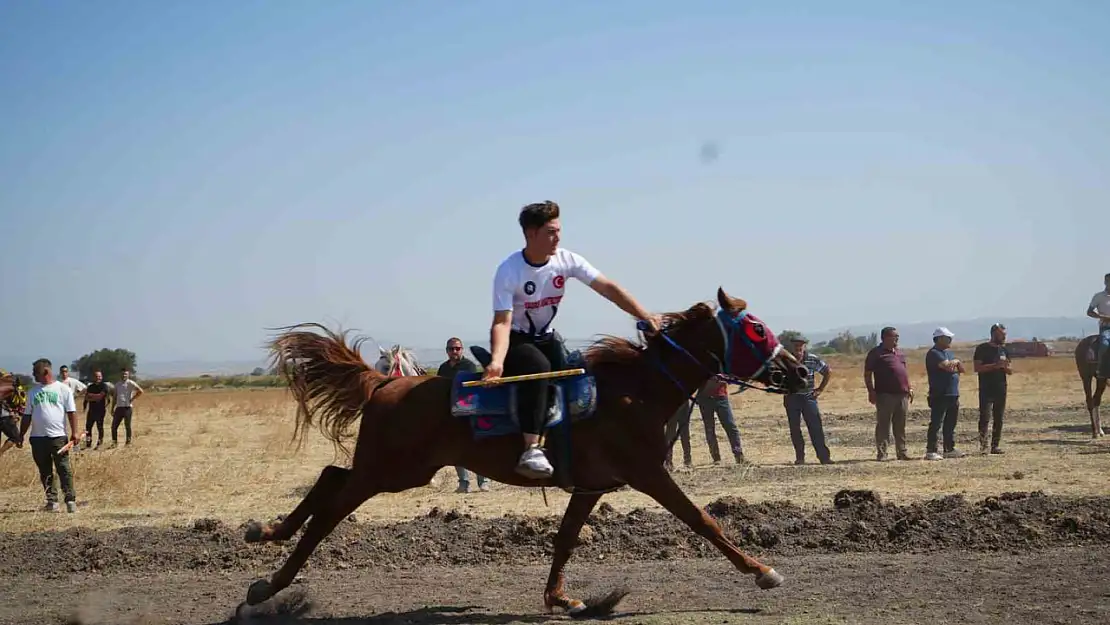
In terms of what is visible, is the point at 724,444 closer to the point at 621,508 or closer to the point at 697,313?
the point at 621,508

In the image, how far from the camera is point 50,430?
1401cm

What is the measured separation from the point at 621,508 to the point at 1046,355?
87894 mm

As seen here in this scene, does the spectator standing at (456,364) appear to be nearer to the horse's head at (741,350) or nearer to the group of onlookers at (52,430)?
the group of onlookers at (52,430)

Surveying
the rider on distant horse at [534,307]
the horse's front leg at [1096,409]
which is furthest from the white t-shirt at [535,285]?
the horse's front leg at [1096,409]

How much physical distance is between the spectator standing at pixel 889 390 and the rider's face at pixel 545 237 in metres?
10.5

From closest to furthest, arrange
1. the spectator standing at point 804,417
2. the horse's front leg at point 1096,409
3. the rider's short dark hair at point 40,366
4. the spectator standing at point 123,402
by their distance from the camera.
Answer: the rider's short dark hair at point 40,366, the spectator standing at point 804,417, the horse's front leg at point 1096,409, the spectator standing at point 123,402

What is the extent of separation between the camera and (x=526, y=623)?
24.0 ft

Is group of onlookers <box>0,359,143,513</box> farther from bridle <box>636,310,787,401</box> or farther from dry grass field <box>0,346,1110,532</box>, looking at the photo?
bridle <box>636,310,787,401</box>

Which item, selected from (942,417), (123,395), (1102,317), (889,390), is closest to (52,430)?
(123,395)

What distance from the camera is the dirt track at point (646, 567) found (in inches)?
294

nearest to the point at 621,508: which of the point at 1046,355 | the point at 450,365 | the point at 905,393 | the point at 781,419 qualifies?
the point at 450,365

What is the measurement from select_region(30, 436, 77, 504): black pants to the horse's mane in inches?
345

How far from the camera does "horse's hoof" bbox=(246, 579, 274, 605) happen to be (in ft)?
24.5

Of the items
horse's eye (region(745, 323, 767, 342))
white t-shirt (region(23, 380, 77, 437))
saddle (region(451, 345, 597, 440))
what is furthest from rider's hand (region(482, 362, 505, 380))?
white t-shirt (region(23, 380, 77, 437))
